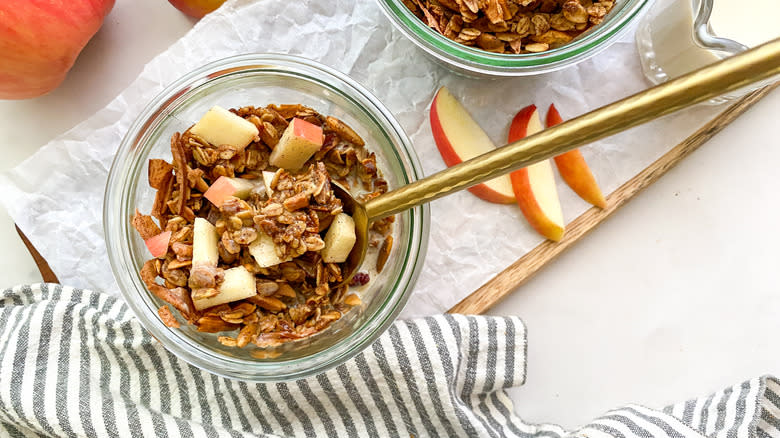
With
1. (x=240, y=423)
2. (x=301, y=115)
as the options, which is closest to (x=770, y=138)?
(x=301, y=115)

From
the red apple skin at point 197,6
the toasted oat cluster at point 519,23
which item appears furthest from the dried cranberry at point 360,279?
the red apple skin at point 197,6

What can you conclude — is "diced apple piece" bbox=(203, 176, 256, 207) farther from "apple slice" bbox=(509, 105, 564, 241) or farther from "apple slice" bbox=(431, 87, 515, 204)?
"apple slice" bbox=(509, 105, 564, 241)

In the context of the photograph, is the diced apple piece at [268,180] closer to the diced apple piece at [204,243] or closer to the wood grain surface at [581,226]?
the diced apple piece at [204,243]

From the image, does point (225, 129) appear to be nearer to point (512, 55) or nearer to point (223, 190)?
point (223, 190)

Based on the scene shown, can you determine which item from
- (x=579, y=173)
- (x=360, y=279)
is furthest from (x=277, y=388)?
(x=579, y=173)

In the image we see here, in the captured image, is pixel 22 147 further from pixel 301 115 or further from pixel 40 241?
pixel 301 115
